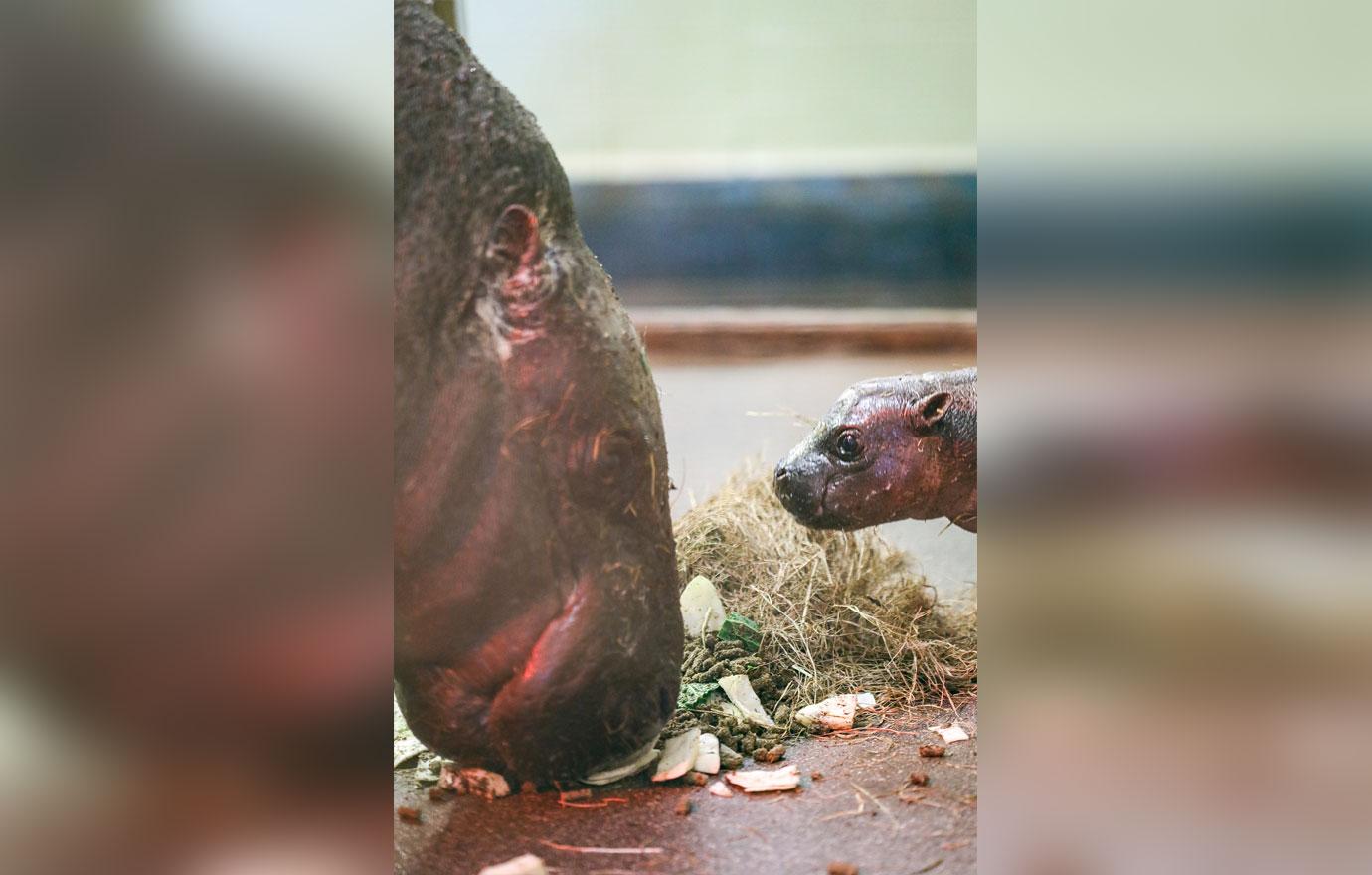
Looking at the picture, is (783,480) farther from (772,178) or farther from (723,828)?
(723,828)

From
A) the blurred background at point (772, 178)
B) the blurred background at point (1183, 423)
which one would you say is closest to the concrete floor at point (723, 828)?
the blurred background at point (1183, 423)

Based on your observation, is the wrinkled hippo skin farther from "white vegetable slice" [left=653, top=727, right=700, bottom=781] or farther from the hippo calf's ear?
the hippo calf's ear

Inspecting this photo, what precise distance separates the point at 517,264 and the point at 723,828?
3.05ft

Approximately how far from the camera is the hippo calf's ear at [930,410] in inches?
91.7

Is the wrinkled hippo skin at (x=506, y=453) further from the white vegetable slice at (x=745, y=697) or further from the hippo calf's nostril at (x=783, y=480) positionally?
the hippo calf's nostril at (x=783, y=480)

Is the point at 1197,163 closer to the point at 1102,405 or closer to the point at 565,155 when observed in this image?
the point at 1102,405

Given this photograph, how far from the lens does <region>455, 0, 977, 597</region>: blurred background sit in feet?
6.77

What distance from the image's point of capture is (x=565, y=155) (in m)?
2.20

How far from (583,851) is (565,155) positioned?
1615 millimetres

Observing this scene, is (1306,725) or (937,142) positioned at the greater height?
(937,142)

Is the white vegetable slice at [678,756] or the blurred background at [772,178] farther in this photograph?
the blurred background at [772,178]

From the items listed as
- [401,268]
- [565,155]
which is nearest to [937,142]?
[565,155]

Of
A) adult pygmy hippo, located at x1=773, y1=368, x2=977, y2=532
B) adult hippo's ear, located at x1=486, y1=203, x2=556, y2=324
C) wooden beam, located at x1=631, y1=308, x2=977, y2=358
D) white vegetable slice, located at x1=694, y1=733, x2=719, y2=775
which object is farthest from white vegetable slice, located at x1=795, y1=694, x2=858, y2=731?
adult hippo's ear, located at x1=486, y1=203, x2=556, y2=324

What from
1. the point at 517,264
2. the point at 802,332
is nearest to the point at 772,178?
the point at 802,332
